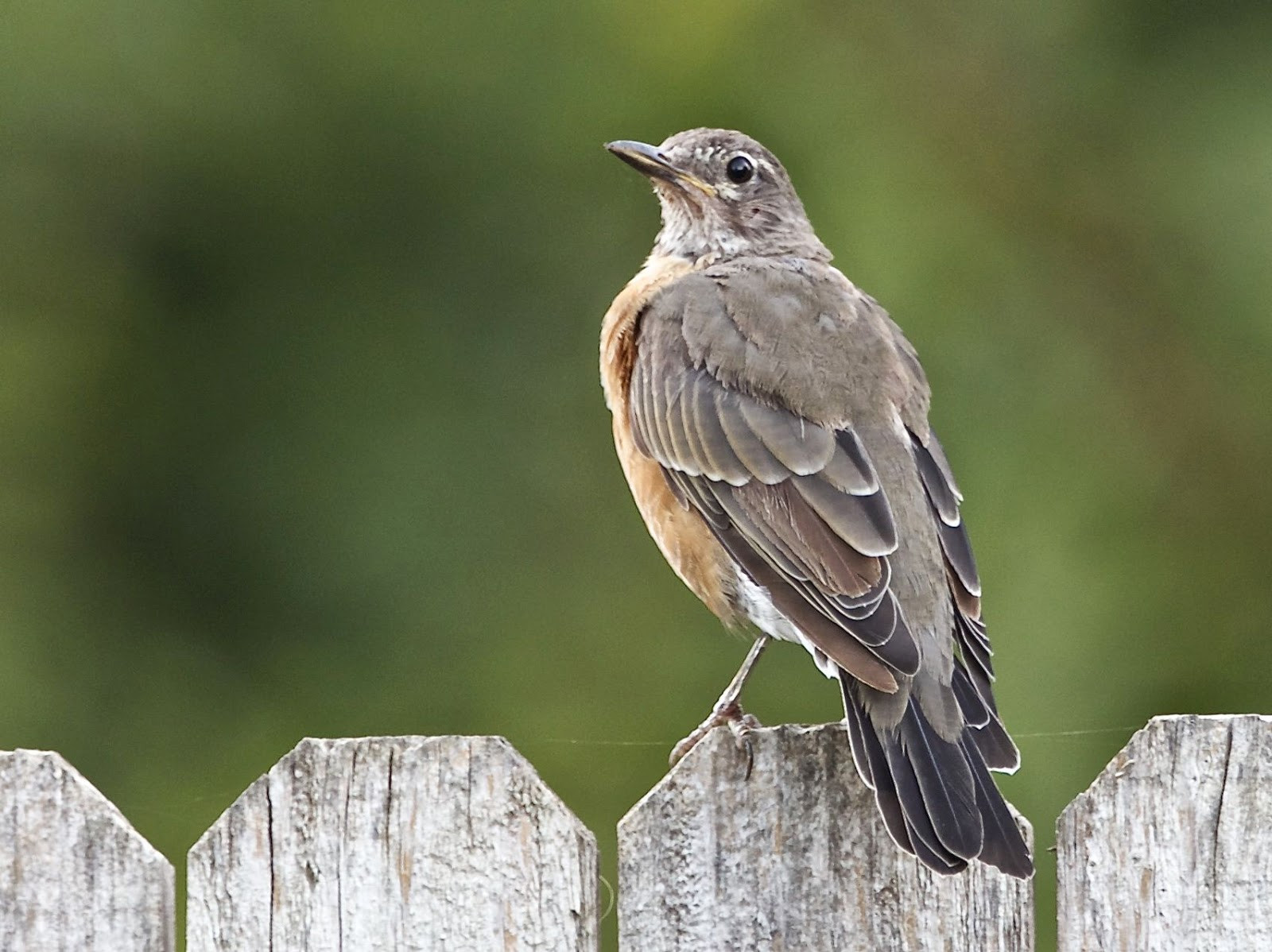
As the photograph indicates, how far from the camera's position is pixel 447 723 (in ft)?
20.2

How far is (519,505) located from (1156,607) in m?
2.03

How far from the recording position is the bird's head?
5.50 metres

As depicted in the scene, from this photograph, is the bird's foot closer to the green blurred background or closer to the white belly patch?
the white belly patch

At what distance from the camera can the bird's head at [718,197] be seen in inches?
216

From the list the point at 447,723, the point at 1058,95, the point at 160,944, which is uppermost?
the point at 1058,95

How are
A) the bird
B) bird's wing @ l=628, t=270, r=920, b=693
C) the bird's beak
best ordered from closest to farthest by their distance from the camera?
the bird → bird's wing @ l=628, t=270, r=920, b=693 → the bird's beak

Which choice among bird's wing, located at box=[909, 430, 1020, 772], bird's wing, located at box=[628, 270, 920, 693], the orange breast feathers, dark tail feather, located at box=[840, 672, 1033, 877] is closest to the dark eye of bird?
the orange breast feathers

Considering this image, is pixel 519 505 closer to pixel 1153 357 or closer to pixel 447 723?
pixel 447 723

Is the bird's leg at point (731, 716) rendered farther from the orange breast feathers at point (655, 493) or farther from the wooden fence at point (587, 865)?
the wooden fence at point (587, 865)

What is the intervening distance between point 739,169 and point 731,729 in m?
2.80

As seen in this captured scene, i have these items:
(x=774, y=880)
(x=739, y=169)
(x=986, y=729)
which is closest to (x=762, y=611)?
(x=986, y=729)

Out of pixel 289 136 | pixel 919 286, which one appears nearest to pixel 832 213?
pixel 919 286

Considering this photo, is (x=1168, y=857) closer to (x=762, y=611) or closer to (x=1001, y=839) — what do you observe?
(x=1001, y=839)

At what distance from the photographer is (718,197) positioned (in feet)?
18.1
